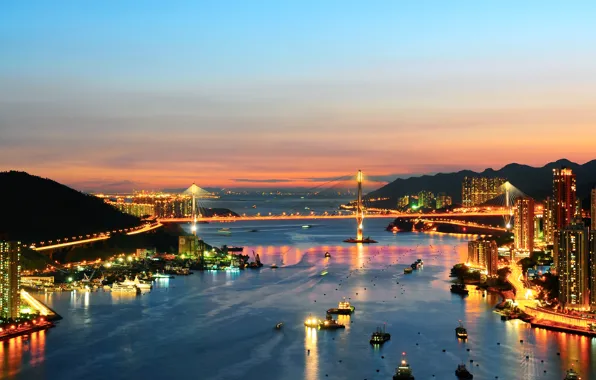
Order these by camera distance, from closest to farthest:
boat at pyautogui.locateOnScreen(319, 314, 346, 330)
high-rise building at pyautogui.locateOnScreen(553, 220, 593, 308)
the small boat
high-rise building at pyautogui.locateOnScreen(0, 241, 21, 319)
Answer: the small boat < high-rise building at pyautogui.locateOnScreen(0, 241, 21, 319) < boat at pyautogui.locateOnScreen(319, 314, 346, 330) < high-rise building at pyautogui.locateOnScreen(553, 220, 593, 308)

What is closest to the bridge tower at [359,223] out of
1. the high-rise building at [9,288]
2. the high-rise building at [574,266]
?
the high-rise building at [574,266]

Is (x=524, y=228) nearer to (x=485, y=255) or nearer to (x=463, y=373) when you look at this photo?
(x=485, y=255)

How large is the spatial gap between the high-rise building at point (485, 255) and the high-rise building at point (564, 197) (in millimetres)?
4419

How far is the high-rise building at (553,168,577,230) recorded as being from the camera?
29.0 metres

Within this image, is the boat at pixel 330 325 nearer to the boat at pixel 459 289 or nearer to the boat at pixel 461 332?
the boat at pixel 461 332

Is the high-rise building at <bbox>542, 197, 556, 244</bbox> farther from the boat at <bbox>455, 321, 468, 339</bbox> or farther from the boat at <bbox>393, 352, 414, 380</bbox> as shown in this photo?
the boat at <bbox>393, 352, 414, 380</bbox>

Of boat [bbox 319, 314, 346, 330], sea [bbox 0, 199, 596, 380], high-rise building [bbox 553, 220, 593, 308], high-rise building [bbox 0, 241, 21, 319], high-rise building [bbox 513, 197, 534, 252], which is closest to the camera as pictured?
sea [bbox 0, 199, 596, 380]

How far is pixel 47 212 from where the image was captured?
3122 cm

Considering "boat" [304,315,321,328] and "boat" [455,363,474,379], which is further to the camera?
"boat" [304,315,321,328]

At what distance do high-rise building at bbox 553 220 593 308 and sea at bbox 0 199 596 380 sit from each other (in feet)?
4.28

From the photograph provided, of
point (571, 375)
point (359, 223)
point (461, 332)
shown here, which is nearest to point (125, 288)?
→ point (461, 332)

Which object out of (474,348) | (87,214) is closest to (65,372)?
(474,348)

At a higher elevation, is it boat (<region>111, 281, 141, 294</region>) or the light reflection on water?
boat (<region>111, 281, 141, 294</region>)

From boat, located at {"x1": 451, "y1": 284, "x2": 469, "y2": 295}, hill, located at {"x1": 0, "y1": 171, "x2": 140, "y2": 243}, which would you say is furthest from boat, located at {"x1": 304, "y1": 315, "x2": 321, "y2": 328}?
hill, located at {"x1": 0, "y1": 171, "x2": 140, "y2": 243}
